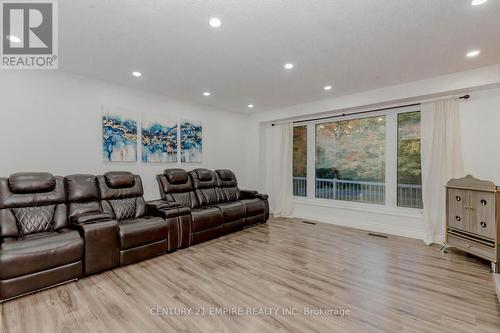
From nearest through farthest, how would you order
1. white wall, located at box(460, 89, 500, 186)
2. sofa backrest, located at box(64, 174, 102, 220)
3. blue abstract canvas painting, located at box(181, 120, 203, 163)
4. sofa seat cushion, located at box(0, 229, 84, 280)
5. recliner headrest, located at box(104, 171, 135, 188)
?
sofa seat cushion, located at box(0, 229, 84, 280) < sofa backrest, located at box(64, 174, 102, 220) < white wall, located at box(460, 89, 500, 186) < recliner headrest, located at box(104, 171, 135, 188) < blue abstract canvas painting, located at box(181, 120, 203, 163)

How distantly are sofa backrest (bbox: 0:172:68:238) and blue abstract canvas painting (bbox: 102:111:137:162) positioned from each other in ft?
2.97

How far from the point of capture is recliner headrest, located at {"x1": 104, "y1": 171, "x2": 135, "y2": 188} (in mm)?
3420

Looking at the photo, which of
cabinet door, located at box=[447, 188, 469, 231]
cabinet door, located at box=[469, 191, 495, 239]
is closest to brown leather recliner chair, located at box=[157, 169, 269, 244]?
cabinet door, located at box=[447, 188, 469, 231]

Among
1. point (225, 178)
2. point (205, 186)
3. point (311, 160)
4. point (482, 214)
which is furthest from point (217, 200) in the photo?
point (482, 214)

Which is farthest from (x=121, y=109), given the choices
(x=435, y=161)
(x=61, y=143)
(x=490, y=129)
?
(x=490, y=129)

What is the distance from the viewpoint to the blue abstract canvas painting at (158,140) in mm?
4160

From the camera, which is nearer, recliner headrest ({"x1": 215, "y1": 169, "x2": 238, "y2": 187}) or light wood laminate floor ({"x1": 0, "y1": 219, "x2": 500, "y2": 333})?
light wood laminate floor ({"x1": 0, "y1": 219, "x2": 500, "y2": 333})

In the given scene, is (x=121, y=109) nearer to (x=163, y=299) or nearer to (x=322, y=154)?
(x=163, y=299)

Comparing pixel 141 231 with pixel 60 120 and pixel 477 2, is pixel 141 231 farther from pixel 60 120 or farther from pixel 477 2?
pixel 477 2

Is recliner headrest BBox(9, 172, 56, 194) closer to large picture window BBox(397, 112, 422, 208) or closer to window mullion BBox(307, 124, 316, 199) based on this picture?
window mullion BBox(307, 124, 316, 199)

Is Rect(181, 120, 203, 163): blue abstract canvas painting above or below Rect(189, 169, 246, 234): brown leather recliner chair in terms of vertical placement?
above

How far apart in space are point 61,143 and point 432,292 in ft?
15.7

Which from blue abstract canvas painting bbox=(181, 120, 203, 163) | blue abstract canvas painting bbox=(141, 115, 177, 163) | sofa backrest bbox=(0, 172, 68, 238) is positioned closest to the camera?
sofa backrest bbox=(0, 172, 68, 238)

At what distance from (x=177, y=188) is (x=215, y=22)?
282cm
